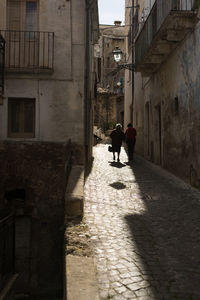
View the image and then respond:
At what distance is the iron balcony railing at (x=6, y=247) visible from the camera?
5.62 metres

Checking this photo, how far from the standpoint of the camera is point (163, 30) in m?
8.99

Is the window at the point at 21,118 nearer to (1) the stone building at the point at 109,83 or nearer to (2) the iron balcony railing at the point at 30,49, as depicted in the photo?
(2) the iron balcony railing at the point at 30,49

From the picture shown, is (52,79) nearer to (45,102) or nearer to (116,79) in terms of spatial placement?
(45,102)

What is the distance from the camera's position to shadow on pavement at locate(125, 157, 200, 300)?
3281mm

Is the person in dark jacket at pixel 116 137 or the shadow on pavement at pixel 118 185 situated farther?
the person in dark jacket at pixel 116 137

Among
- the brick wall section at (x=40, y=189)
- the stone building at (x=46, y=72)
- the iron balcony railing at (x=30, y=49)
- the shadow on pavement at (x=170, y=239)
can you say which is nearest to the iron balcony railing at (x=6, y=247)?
the brick wall section at (x=40, y=189)

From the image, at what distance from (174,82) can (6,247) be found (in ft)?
24.1

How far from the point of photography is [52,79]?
10.2m

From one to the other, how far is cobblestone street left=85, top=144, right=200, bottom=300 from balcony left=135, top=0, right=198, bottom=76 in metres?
4.45

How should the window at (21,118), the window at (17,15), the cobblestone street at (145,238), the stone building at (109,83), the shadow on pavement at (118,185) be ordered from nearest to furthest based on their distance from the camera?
the cobblestone street at (145,238) → the shadow on pavement at (118,185) → the window at (17,15) → the window at (21,118) → the stone building at (109,83)

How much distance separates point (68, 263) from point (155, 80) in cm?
1080

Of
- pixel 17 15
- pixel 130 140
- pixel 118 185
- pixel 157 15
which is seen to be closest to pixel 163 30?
pixel 157 15

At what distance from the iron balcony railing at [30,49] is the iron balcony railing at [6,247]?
5606 mm

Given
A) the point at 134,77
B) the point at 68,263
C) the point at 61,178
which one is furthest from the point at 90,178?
the point at 134,77
